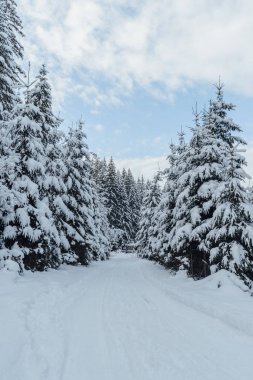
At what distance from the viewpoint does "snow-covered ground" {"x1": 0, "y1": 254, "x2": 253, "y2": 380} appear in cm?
501

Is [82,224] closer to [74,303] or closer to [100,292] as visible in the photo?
[100,292]

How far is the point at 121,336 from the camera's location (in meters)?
6.83

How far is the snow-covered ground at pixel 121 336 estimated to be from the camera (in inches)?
197

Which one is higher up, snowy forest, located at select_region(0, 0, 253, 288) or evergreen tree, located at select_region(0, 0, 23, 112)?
evergreen tree, located at select_region(0, 0, 23, 112)

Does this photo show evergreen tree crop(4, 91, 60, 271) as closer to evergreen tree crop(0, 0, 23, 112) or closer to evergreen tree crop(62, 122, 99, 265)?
evergreen tree crop(0, 0, 23, 112)

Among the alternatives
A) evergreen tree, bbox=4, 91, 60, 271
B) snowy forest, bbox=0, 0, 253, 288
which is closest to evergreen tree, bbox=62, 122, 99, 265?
snowy forest, bbox=0, 0, 253, 288

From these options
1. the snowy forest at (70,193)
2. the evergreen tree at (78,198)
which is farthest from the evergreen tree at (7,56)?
the evergreen tree at (78,198)

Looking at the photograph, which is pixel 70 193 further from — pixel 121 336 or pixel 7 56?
pixel 121 336

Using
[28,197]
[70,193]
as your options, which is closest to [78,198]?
[70,193]

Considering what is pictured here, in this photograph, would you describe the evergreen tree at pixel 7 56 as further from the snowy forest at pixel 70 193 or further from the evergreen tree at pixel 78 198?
the evergreen tree at pixel 78 198

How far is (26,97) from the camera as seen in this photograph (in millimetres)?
17781

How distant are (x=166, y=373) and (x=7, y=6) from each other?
72.3 feet

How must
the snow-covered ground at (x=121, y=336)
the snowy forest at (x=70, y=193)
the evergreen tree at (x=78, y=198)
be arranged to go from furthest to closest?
the evergreen tree at (x=78, y=198), the snowy forest at (x=70, y=193), the snow-covered ground at (x=121, y=336)

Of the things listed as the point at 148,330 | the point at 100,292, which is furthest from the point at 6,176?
the point at 148,330
